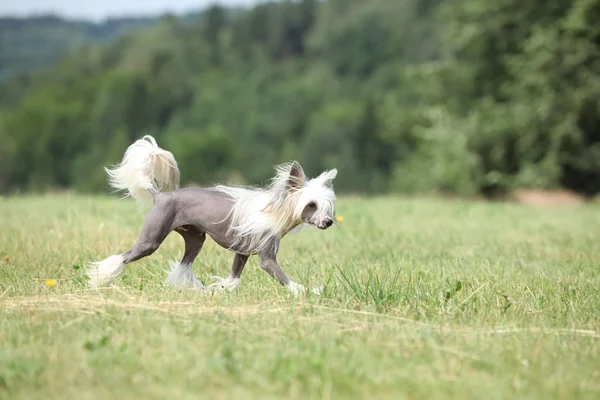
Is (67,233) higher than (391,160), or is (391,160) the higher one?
(67,233)

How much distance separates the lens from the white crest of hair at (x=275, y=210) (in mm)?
6746

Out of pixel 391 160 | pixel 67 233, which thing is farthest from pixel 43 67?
pixel 67 233

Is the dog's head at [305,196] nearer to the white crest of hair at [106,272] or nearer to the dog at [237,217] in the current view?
the dog at [237,217]

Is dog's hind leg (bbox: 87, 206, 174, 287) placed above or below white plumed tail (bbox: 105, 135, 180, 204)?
below

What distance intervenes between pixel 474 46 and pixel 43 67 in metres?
136

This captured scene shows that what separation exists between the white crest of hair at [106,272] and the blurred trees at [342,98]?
10.8 meters

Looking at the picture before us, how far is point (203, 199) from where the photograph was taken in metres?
6.95

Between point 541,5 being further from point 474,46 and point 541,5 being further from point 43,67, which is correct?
point 43,67

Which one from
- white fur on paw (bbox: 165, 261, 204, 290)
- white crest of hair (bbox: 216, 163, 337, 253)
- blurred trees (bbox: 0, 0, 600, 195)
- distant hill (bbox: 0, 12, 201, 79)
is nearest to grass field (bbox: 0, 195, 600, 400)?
white fur on paw (bbox: 165, 261, 204, 290)

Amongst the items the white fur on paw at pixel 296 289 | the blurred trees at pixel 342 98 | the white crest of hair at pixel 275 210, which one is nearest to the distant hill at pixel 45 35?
the blurred trees at pixel 342 98

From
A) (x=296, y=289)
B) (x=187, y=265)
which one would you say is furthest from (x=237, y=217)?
(x=296, y=289)

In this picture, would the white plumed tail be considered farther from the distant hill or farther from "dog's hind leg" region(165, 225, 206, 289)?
the distant hill

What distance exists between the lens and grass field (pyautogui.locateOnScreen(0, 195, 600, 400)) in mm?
4254

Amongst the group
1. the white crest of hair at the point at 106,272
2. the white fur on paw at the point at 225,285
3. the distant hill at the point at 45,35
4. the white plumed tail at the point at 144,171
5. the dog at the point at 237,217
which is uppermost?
the distant hill at the point at 45,35
